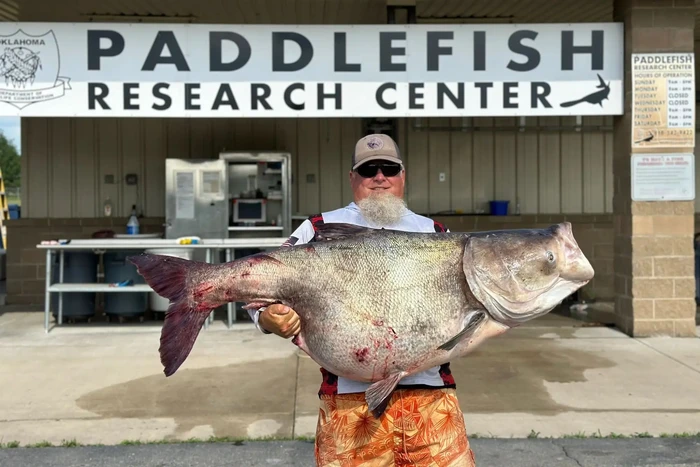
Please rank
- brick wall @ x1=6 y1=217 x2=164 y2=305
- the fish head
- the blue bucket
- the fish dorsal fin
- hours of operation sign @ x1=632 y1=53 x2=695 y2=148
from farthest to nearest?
the blue bucket → brick wall @ x1=6 y1=217 x2=164 y2=305 → hours of operation sign @ x1=632 y1=53 x2=695 y2=148 → the fish dorsal fin → the fish head

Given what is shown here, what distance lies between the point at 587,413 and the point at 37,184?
8616mm

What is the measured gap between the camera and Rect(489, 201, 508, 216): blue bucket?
33.3 ft

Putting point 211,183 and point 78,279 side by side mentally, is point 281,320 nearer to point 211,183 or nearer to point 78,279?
point 78,279

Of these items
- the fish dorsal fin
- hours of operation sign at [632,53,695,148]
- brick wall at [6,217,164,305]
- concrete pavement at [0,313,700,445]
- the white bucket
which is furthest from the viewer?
brick wall at [6,217,164,305]

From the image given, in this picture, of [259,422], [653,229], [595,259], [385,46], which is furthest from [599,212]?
[259,422]

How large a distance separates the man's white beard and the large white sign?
4.95m

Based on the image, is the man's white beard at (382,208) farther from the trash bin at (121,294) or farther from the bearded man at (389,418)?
the trash bin at (121,294)

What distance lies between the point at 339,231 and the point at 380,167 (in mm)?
364

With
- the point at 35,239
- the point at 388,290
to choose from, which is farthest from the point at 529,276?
the point at 35,239

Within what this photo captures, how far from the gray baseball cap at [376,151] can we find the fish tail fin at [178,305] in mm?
696

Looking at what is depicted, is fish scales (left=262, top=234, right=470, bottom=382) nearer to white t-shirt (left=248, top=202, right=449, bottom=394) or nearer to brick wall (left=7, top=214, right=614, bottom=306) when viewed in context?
white t-shirt (left=248, top=202, right=449, bottom=394)

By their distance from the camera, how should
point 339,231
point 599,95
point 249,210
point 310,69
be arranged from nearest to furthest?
point 339,231 < point 310,69 < point 599,95 < point 249,210

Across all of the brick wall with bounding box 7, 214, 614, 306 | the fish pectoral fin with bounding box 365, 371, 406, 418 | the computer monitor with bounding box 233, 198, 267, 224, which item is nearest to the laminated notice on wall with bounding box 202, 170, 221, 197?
the computer monitor with bounding box 233, 198, 267, 224

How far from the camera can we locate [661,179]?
7191 millimetres
